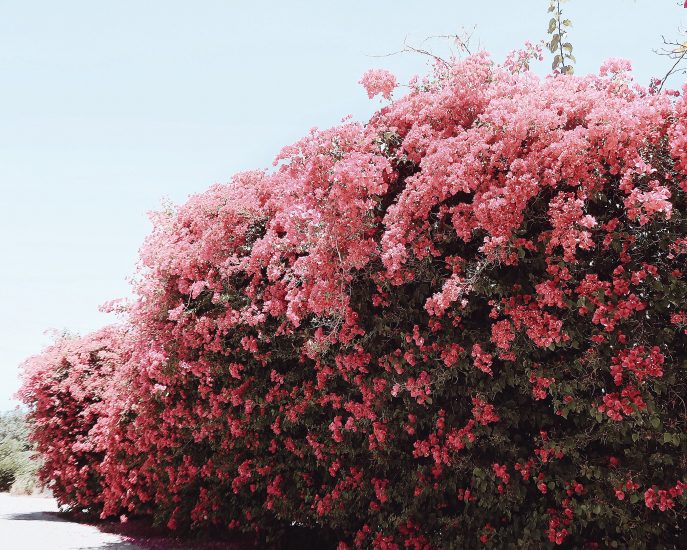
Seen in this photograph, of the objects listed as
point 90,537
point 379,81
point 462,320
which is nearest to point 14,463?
point 90,537

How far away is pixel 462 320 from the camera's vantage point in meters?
4.77

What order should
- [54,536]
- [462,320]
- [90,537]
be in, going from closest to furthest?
1. [462,320]
2. [54,536]
3. [90,537]

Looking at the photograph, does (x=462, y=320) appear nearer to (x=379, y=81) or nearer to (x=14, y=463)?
(x=379, y=81)

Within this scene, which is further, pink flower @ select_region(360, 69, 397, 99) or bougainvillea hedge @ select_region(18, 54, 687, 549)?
pink flower @ select_region(360, 69, 397, 99)

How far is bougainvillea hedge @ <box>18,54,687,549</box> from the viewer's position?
13.0 feet

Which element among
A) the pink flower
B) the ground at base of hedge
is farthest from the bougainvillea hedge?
the ground at base of hedge

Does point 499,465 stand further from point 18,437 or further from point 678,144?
point 18,437

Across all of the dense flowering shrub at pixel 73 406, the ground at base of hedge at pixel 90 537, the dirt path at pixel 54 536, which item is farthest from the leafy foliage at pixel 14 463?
the ground at base of hedge at pixel 90 537

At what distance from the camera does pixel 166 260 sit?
7715 mm

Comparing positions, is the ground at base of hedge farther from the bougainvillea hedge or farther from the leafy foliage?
the leafy foliage

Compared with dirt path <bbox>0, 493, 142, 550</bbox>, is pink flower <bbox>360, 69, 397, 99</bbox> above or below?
above

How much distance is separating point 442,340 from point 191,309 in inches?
163

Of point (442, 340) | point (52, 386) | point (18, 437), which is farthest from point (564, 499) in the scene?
point (18, 437)

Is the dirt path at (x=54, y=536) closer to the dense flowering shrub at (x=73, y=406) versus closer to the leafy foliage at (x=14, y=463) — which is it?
the dense flowering shrub at (x=73, y=406)
